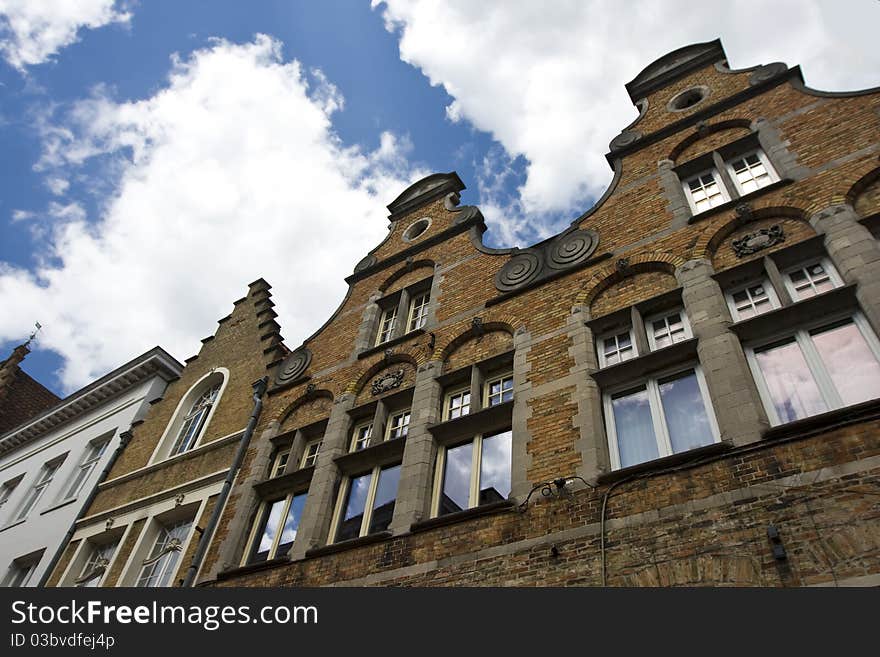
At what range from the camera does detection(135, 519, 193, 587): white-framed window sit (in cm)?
1179

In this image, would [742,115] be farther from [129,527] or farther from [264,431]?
[129,527]

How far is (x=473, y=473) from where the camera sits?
946cm

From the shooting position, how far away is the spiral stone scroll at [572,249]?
11438mm

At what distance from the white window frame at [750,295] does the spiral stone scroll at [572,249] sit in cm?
274

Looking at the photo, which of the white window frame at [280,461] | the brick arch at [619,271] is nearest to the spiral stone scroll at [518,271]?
the brick arch at [619,271]

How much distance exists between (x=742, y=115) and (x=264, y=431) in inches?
434

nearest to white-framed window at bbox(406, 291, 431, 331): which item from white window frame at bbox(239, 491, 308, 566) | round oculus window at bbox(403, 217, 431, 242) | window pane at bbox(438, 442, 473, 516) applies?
round oculus window at bbox(403, 217, 431, 242)

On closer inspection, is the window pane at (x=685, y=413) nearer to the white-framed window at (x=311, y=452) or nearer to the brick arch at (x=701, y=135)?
the brick arch at (x=701, y=135)

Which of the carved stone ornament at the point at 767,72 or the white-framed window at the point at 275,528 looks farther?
the carved stone ornament at the point at 767,72

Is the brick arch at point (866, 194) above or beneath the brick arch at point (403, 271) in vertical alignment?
beneath

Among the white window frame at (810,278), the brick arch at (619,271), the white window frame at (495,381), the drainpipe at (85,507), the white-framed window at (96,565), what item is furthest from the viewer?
the drainpipe at (85,507)

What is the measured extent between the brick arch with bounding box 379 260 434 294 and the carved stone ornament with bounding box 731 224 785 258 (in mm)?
6963

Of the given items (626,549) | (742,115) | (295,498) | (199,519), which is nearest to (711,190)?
(742,115)

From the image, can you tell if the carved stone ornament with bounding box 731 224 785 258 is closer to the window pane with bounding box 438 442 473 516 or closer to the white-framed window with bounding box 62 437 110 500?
the window pane with bounding box 438 442 473 516
